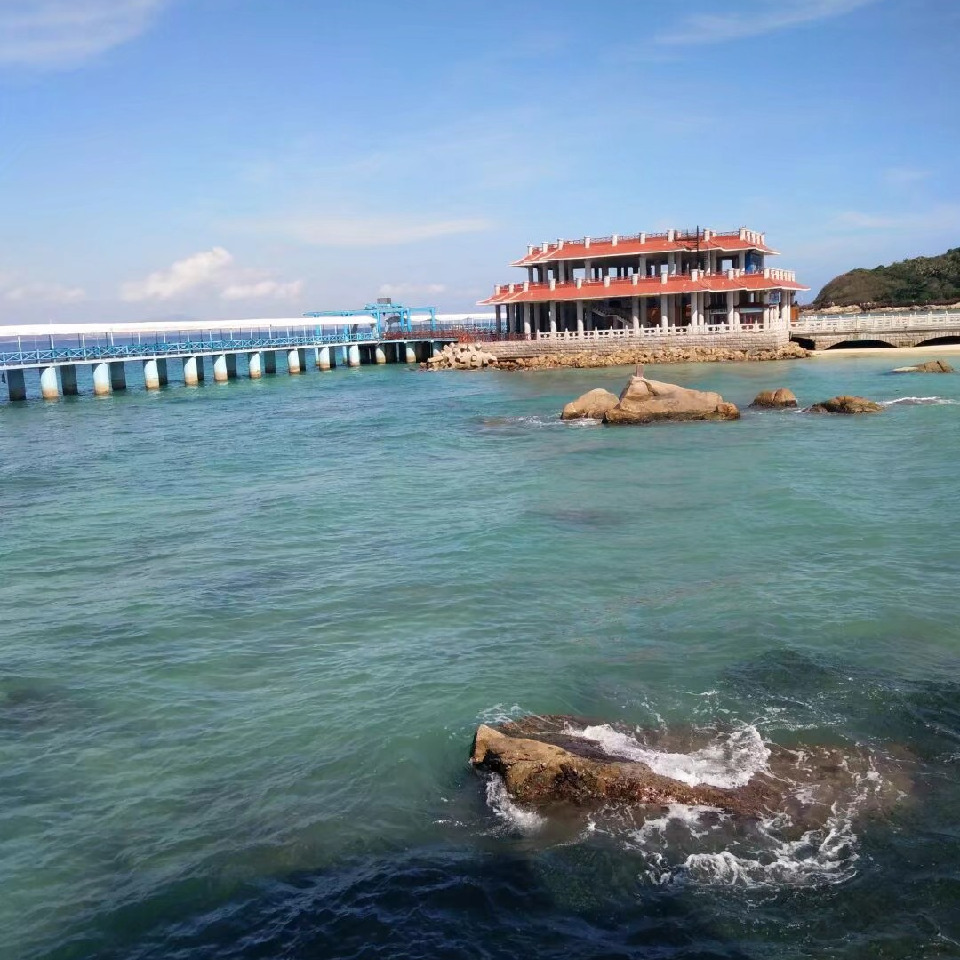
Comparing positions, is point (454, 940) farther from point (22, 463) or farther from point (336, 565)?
point (22, 463)

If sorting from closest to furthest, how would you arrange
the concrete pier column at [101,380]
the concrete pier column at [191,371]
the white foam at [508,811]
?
1. the white foam at [508,811]
2. the concrete pier column at [101,380]
3. the concrete pier column at [191,371]

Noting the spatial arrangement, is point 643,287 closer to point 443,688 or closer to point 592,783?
point 443,688

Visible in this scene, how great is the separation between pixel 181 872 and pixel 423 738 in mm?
3184

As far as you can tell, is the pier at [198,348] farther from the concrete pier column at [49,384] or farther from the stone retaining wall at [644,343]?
the stone retaining wall at [644,343]

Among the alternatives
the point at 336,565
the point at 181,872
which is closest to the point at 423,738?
the point at 181,872

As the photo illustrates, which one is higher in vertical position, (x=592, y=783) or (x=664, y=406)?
(x=664, y=406)

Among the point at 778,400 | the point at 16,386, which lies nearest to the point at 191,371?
the point at 16,386

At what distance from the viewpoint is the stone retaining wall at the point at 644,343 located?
62.4m

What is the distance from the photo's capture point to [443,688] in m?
12.0

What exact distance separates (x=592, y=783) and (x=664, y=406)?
89.8 feet

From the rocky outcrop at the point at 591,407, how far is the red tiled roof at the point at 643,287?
2851 cm

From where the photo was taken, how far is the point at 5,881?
8477 millimetres

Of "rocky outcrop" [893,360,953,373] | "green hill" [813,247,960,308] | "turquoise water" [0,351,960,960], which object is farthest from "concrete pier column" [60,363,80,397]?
"green hill" [813,247,960,308]

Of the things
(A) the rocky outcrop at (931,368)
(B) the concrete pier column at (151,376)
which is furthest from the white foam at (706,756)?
(B) the concrete pier column at (151,376)
